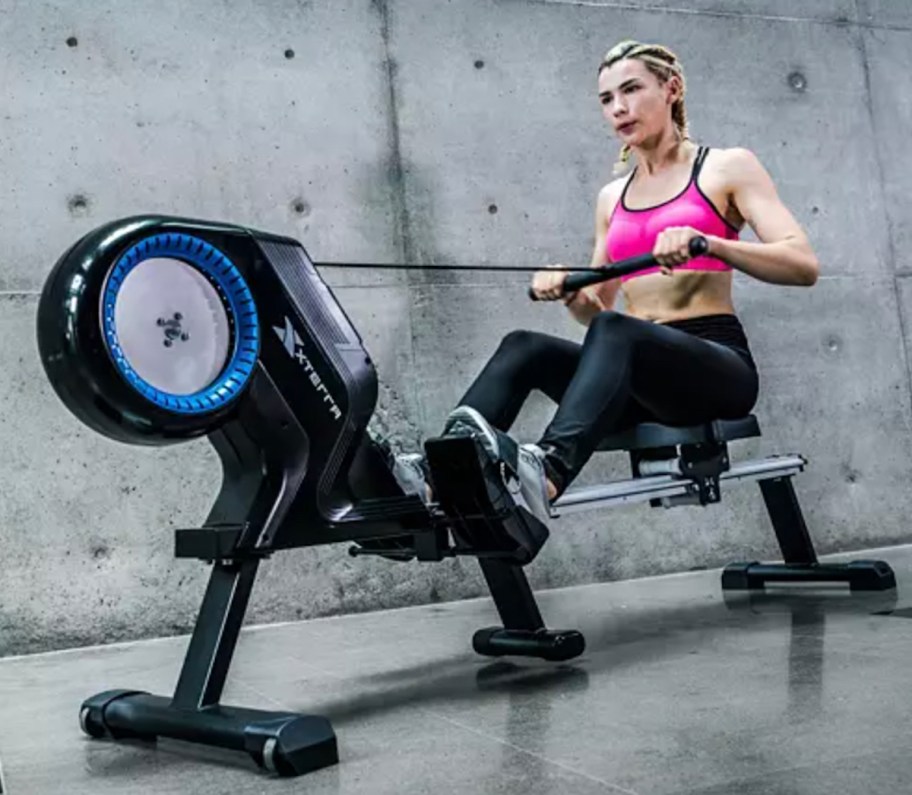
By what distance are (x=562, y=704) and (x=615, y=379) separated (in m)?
0.64

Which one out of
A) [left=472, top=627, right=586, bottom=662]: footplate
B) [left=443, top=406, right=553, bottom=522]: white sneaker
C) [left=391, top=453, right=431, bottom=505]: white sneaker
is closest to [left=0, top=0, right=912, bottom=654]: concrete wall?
[left=472, top=627, right=586, bottom=662]: footplate

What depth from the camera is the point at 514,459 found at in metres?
2.02

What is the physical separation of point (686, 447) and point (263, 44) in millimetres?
1716

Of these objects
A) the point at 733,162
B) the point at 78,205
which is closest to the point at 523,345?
the point at 733,162

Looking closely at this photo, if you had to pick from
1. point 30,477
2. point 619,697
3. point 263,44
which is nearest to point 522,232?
point 263,44

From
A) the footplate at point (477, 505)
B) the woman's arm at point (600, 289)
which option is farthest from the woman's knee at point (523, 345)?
the footplate at point (477, 505)

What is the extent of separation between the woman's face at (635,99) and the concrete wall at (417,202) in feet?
2.85

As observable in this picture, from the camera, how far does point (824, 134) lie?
13.1 ft

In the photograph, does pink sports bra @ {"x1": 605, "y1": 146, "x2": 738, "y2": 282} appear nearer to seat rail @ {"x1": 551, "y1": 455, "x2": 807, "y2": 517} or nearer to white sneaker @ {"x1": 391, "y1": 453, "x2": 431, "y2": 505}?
seat rail @ {"x1": 551, "y1": 455, "x2": 807, "y2": 517}

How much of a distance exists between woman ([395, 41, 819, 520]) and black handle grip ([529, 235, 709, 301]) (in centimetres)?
2

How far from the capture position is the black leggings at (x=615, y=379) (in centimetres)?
218

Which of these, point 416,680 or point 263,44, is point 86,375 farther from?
point 263,44

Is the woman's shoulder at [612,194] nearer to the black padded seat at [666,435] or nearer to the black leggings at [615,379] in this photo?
the black leggings at [615,379]

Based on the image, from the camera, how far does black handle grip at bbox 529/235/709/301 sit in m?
2.19
